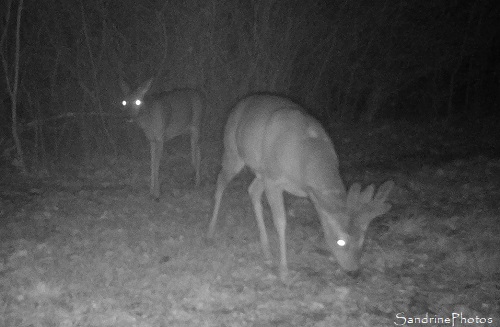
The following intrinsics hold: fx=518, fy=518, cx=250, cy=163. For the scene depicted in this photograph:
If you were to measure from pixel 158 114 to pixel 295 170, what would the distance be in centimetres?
415

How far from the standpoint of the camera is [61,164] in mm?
10156

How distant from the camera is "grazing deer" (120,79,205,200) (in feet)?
28.9

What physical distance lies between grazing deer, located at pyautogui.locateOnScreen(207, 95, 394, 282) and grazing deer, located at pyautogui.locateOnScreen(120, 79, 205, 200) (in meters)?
2.55

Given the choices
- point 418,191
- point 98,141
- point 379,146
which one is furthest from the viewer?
point 379,146

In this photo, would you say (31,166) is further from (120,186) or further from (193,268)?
(193,268)

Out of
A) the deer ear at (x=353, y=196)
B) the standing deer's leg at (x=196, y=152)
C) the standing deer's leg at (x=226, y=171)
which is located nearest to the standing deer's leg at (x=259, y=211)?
the standing deer's leg at (x=226, y=171)

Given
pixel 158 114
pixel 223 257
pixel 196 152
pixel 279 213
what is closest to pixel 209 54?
pixel 196 152

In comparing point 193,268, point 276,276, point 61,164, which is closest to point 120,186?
point 61,164

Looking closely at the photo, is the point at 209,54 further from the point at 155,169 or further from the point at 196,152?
the point at 155,169

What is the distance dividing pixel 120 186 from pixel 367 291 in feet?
16.5

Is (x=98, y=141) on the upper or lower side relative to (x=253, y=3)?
lower

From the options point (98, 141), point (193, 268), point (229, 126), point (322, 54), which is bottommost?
point (193, 268)

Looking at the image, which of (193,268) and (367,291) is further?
(193,268)

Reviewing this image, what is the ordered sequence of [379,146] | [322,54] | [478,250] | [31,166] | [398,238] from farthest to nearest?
[322,54] → [379,146] → [31,166] → [398,238] → [478,250]
